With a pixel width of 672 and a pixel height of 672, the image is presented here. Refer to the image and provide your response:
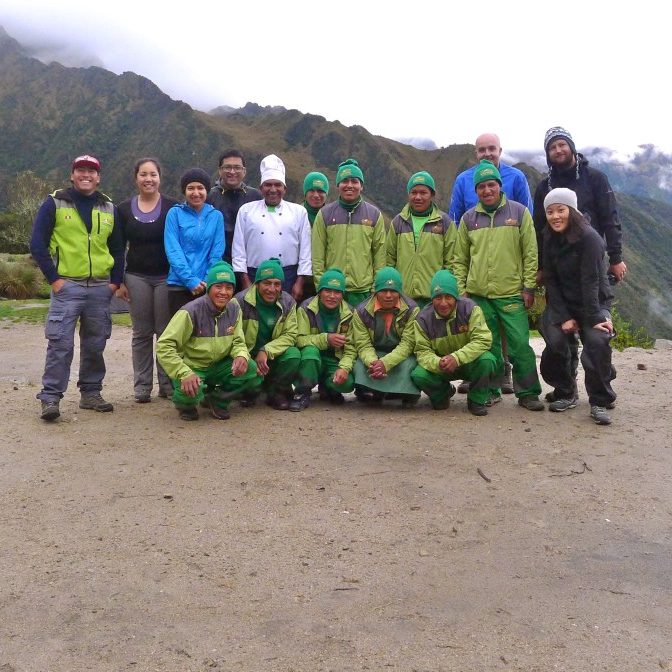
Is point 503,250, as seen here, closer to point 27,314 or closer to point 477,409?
point 477,409

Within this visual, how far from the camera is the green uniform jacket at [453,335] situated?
596cm

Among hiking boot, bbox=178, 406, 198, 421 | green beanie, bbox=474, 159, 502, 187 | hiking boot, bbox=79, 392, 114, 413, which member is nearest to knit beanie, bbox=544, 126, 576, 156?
green beanie, bbox=474, 159, 502, 187

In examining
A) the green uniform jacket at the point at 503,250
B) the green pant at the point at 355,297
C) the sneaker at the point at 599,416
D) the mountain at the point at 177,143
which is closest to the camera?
the sneaker at the point at 599,416

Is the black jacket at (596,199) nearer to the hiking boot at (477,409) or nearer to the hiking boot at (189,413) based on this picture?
the hiking boot at (477,409)

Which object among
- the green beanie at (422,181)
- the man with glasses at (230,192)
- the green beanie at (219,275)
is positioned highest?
the green beanie at (422,181)

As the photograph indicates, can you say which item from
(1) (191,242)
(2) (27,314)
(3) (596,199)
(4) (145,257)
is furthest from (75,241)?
(2) (27,314)

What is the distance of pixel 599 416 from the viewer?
5.80m

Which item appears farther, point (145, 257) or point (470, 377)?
point (145, 257)

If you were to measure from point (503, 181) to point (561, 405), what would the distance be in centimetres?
225

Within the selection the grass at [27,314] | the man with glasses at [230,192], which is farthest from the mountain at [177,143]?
the man with glasses at [230,192]

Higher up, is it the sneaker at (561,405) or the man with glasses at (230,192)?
the man with glasses at (230,192)

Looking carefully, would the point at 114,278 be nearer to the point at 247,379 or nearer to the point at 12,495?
the point at 247,379

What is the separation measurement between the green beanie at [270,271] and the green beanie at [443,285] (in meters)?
1.36

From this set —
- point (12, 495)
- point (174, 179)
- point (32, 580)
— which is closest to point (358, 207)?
point (12, 495)
